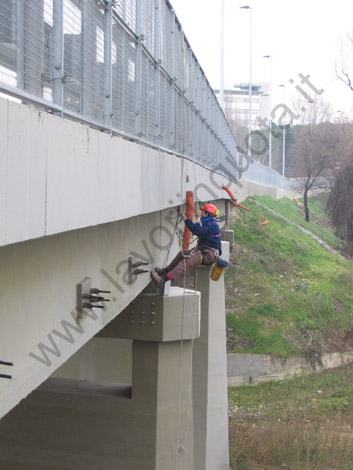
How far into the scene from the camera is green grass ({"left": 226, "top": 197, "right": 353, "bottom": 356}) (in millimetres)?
23094

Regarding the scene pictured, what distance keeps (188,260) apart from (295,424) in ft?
28.6

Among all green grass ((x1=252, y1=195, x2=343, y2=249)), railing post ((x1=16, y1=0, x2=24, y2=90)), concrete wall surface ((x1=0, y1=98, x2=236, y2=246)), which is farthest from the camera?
green grass ((x1=252, y1=195, x2=343, y2=249))

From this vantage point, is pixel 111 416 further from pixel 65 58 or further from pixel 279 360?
pixel 279 360

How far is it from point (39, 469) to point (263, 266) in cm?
1778

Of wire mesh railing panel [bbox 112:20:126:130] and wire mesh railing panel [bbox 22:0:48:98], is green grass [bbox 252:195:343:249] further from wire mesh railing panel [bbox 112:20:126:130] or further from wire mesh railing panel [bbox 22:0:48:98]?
wire mesh railing panel [bbox 22:0:48:98]

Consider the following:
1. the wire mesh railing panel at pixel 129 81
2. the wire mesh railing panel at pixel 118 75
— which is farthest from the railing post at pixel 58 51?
the wire mesh railing panel at pixel 129 81

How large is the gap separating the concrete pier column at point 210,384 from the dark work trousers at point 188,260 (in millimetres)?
6077

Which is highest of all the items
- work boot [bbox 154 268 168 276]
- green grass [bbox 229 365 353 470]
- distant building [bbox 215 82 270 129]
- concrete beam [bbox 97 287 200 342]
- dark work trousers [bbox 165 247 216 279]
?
distant building [bbox 215 82 270 129]

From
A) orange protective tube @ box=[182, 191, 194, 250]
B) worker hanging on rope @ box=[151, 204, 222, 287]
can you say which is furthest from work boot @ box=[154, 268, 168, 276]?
orange protective tube @ box=[182, 191, 194, 250]

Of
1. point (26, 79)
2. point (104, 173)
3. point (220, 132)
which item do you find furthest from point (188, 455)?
point (220, 132)

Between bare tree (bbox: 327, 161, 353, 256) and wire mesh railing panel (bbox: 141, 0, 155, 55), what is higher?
wire mesh railing panel (bbox: 141, 0, 155, 55)

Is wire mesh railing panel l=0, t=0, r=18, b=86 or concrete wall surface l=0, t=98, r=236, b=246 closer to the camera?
concrete wall surface l=0, t=98, r=236, b=246

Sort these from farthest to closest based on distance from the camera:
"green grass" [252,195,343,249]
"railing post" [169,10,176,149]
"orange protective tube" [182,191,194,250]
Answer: "green grass" [252,195,343,249]
"railing post" [169,10,176,149]
"orange protective tube" [182,191,194,250]

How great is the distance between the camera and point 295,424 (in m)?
17.3
